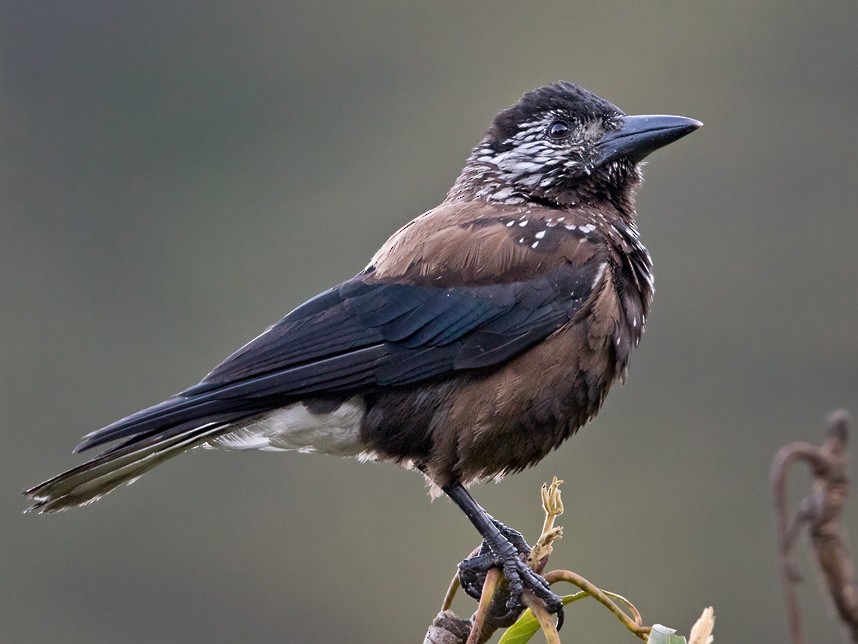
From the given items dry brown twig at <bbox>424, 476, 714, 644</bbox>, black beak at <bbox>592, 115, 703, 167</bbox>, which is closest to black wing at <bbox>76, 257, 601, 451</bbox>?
black beak at <bbox>592, 115, 703, 167</bbox>

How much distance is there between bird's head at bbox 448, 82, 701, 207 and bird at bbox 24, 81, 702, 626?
0.30 metres

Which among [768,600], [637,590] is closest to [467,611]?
[637,590]

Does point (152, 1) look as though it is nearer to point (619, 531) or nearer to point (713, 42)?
point (713, 42)

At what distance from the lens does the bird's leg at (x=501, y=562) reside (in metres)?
3.77

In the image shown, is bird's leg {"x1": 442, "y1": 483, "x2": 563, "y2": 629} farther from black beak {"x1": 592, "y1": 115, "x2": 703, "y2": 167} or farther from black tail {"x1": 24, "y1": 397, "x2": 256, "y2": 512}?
black beak {"x1": 592, "y1": 115, "x2": 703, "y2": 167}

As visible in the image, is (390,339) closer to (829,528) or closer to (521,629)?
(521,629)

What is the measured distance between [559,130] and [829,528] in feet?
12.7

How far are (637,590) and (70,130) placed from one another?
39.1ft

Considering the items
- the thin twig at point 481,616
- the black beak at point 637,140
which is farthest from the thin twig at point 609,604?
the black beak at point 637,140

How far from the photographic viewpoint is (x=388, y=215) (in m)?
15.6

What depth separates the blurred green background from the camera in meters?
12.9

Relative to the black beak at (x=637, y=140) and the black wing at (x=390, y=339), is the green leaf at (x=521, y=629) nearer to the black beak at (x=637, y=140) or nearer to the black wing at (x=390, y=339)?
the black wing at (x=390, y=339)

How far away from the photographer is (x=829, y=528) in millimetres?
1532

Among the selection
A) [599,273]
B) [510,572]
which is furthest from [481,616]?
[599,273]
